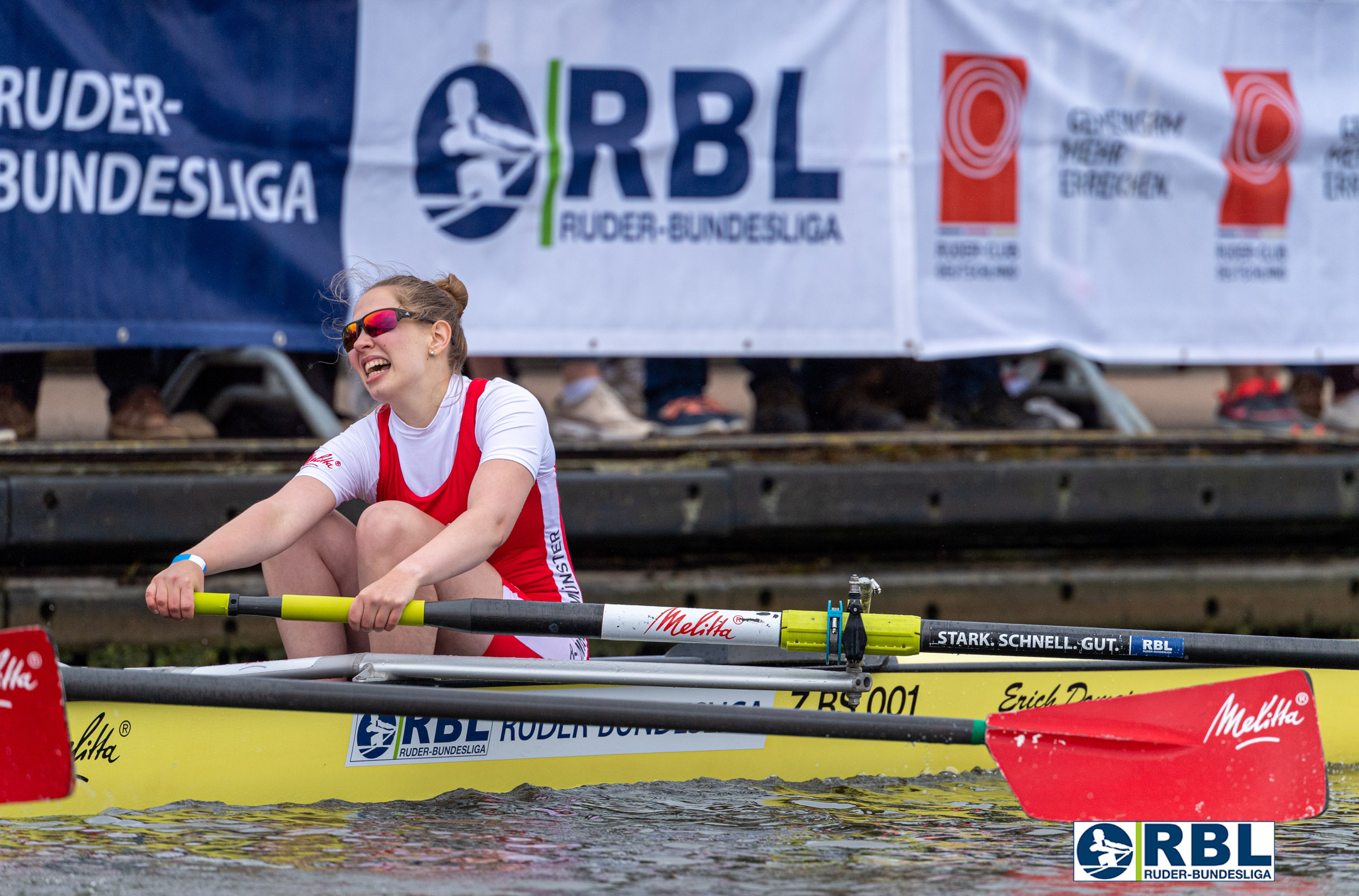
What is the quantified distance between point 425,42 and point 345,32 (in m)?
0.27

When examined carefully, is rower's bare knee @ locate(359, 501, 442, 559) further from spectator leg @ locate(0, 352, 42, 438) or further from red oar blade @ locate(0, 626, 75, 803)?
spectator leg @ locate(0, 352, 42, 438)

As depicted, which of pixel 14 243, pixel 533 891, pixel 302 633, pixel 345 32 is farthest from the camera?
pixel 345 32

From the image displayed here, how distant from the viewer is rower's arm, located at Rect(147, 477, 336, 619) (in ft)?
11.0

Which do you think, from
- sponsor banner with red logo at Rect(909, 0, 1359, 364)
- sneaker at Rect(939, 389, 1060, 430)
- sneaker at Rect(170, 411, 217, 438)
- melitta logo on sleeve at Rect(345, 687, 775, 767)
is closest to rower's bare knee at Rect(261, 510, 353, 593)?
melitta logo on sleeve at Rect(345, 687, 775, 767)

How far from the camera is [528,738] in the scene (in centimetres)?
371

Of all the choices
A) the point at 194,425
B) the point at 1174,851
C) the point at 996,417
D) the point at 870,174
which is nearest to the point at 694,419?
the point at 870,174

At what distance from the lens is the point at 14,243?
15.7 ft

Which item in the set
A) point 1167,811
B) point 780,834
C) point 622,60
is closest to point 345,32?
point 622,60

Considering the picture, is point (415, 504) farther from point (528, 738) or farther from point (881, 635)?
point (881, 635)

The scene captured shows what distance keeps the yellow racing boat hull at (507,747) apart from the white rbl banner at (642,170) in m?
1.79

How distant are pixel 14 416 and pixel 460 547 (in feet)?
7.95

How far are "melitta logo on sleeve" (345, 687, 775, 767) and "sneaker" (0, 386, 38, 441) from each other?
2.15m

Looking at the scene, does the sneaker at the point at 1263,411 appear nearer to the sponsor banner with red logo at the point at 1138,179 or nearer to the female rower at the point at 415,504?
the sponsor banner with red logo at the point at 1138,179

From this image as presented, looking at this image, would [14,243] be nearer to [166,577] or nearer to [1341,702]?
[166,577]
